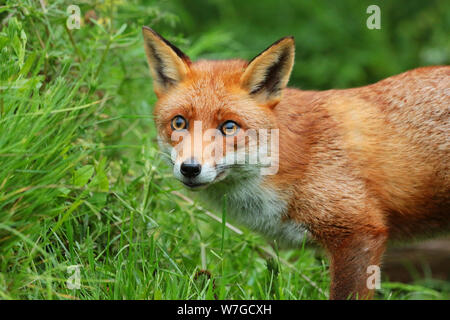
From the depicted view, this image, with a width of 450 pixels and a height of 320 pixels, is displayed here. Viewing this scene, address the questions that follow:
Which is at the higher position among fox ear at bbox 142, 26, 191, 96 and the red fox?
fox ear at bbox 142, 26, 191, 96

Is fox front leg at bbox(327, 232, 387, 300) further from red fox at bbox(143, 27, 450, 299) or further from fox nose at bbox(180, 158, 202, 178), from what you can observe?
fox nose at bbox(180, 158, 202, 178)

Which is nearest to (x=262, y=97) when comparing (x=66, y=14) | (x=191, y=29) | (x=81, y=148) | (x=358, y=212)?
(x=358, y=212)

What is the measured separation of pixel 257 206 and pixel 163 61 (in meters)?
1.34

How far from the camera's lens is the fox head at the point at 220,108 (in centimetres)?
400

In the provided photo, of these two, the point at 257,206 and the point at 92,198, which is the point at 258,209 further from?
the point at 92,198

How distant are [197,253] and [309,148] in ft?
4.58

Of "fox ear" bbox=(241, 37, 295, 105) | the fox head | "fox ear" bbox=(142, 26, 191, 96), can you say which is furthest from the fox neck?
"fox ear" bbox=(142, 26, 191, 96)

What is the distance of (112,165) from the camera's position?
16.9 feet

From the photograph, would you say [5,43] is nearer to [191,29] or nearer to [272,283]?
[272,283]

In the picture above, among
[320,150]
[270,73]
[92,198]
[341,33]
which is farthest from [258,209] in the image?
[341,33]

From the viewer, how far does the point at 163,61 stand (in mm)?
4445

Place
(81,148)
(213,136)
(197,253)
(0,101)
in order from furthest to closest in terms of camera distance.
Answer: (197,253) < (81,148) < (213,136) < (0,101)

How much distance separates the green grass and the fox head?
0.32 m

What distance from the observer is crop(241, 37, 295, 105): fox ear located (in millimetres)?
4160
